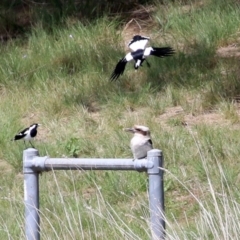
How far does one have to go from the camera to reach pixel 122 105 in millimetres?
8242

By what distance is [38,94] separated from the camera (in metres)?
8.77

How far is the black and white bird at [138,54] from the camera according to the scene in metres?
8.23

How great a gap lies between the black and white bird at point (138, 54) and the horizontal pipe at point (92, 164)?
14.2 feet

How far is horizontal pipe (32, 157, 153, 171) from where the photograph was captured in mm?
3764

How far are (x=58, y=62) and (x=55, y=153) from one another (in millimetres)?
2084

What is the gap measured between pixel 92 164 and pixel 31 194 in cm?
36

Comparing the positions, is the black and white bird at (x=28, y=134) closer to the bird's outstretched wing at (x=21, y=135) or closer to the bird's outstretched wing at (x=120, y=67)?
the bird's outstretched wing at (x=21, y=135)

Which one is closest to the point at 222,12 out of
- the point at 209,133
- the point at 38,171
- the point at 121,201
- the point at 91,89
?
the point at 91,89

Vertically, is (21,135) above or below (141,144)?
above

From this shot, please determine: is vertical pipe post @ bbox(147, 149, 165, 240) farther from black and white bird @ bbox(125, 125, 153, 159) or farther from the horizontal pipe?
black and white bird @ bbox(125, 125, 153, 159)

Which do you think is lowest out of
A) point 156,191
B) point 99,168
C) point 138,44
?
point 156,191

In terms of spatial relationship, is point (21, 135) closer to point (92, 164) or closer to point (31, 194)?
point (31, 194)

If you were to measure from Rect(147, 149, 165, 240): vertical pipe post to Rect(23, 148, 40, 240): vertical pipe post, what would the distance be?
0.55 meters

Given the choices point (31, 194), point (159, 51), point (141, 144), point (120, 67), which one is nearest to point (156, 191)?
point (31, 194)
